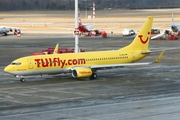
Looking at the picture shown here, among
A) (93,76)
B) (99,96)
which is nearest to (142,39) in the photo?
(93,76)

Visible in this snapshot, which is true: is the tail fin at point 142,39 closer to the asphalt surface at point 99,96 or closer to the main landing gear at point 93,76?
the asphalt surface at point 99,96

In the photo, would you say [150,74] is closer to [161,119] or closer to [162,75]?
[162,75]

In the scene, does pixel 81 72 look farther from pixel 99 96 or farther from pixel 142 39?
pixel 142 39

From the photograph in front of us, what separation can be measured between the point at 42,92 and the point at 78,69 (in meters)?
7.55

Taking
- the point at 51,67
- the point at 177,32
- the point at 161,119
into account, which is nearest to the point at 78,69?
the point at 51,67

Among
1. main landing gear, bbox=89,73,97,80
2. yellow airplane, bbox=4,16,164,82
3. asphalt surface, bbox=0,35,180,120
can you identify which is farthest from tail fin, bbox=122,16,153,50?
main landing gear, bbox=89,73,97,80

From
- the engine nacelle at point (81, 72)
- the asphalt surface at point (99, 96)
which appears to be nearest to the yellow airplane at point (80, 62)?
Answer: the engine nacelle at point (81, 72)

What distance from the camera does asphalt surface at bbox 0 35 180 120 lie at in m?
36.4

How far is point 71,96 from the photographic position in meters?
44.5

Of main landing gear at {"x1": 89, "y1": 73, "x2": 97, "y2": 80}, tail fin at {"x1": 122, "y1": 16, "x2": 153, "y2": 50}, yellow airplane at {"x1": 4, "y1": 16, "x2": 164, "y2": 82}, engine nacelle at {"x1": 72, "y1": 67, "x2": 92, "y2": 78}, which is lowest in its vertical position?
main landing gear at {"x1": 89, "y1": 73, "x2": 97, "y2": 80}

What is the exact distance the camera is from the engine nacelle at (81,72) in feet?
174

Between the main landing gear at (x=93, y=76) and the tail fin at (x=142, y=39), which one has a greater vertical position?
the tail fin at (x=142, y=39)

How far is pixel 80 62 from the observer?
54.6 meters

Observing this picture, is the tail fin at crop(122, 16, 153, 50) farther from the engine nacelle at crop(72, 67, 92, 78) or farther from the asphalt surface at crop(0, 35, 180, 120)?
the engine nacelle at crop(72, 67, 92, 78)
